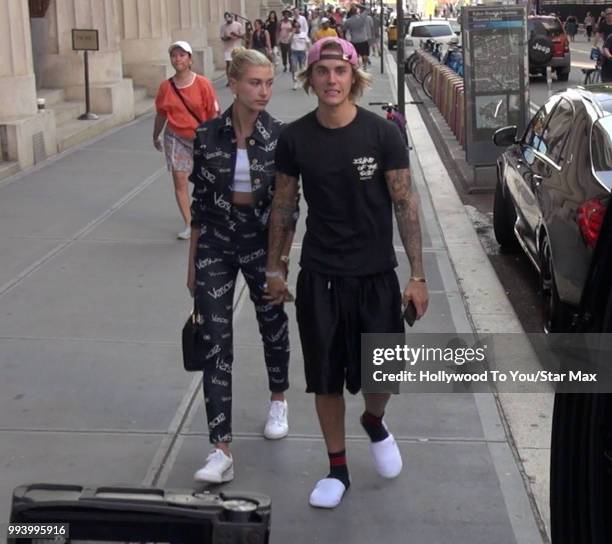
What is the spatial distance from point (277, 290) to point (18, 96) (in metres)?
9.77

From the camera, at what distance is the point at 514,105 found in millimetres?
13438

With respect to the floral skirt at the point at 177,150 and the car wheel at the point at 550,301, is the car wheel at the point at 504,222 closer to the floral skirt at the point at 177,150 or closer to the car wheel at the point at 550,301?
the car wheel at the point at 550,301

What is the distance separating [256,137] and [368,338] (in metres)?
1.04

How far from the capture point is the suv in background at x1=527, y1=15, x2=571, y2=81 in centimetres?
2945

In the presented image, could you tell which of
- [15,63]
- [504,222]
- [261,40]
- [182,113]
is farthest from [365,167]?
[261,40]

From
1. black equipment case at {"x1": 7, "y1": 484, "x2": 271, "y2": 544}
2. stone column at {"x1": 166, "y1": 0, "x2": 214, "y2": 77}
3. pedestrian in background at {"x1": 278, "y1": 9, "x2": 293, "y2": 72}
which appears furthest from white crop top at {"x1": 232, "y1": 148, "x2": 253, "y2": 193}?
pedestrian in background at {"x1": 278, "y1": 9, "x2": 293, "y2": 72}

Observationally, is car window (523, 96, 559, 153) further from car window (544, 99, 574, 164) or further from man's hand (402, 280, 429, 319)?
man's hand (402, 280, 429, 319)

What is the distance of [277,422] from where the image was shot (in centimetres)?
538

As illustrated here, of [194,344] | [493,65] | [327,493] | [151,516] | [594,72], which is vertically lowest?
[327,493]


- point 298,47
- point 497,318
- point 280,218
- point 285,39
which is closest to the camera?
point 280,218

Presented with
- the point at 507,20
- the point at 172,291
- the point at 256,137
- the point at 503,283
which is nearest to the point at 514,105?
the point at 507,20

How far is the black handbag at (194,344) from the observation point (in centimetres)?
489

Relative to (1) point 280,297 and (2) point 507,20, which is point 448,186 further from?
(1) point 280,297

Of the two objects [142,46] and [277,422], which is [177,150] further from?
[142,46]
